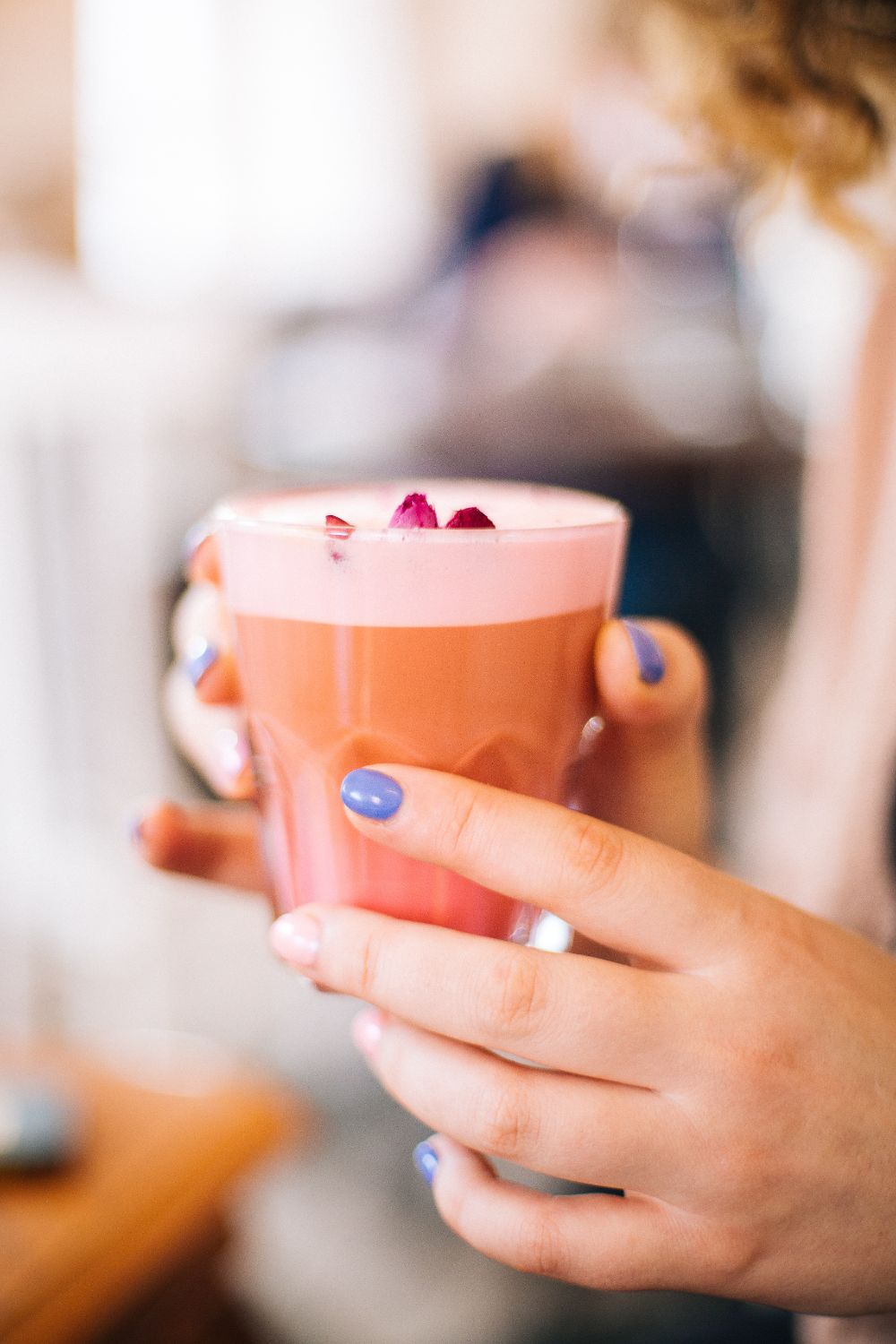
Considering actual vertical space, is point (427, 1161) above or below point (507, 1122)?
below

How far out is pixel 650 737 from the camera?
2.82 feet

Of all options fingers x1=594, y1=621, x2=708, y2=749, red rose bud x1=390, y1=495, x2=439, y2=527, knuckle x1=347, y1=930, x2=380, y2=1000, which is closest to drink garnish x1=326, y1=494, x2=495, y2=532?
red rose bud x1=390, y1=495, x2=439, y2=527

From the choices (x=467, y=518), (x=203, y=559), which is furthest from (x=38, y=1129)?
(x=467, y=518)

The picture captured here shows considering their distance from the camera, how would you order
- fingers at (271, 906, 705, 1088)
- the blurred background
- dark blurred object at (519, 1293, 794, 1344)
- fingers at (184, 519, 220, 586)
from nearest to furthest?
fingers at (271, 906, 705, 1088), fingers at (184, 519, 220, 586), dark blurred object at (519, 1293, 794, 1344), the blurred background

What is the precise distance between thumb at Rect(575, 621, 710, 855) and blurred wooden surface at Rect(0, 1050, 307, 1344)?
34.6 inches

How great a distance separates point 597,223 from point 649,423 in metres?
0.61

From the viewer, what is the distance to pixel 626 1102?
0.61m

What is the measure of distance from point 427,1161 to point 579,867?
0.32 meters

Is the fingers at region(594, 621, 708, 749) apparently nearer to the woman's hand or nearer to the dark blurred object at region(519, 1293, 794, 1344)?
the woman's hand

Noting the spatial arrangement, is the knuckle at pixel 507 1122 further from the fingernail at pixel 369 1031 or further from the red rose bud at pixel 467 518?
the red rose bud at pixel 467 518

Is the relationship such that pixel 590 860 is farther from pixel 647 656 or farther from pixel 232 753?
pixel 232 753

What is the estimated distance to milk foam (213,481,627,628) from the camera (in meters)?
0.62

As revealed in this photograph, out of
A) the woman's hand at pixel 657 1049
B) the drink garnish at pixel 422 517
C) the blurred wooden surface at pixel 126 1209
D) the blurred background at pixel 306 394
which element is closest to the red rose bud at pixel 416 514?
the drink garnish at pixel 422 517

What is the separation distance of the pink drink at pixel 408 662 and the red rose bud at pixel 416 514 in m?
0.02
